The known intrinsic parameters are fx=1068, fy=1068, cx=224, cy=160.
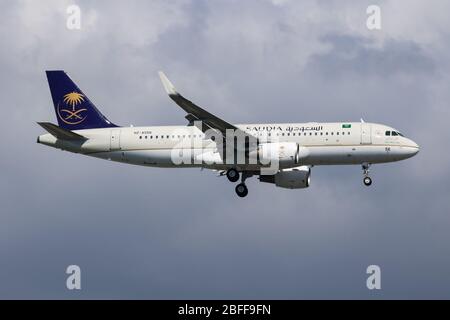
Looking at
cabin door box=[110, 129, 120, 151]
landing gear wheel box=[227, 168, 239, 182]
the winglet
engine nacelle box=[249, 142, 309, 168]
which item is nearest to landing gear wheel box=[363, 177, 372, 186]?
engine nacelle box=[249, 142, 309, 168]

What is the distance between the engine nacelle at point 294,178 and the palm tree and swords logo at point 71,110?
50.3 feet

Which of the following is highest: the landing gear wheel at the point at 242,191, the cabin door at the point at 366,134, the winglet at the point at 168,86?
the winglet at the point at 168,86

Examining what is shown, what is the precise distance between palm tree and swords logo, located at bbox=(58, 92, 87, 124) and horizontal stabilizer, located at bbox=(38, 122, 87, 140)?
2521 millimetres

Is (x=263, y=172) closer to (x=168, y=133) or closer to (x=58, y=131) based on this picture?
(x=168, y=133)

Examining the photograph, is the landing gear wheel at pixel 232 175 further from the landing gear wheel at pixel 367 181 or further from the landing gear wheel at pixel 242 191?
the landing gear wheel at pixel 367 181

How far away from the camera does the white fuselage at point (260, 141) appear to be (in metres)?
73.1

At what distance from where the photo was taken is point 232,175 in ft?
248

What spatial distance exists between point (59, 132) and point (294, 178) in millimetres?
17272

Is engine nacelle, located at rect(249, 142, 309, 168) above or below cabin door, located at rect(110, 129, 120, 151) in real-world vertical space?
below

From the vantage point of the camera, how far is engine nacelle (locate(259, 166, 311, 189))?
77625mm

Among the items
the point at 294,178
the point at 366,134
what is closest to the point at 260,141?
the point at 294,178

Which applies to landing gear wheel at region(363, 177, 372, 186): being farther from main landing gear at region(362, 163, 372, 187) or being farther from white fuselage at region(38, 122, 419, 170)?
white fuselage at region(38, 122, 419, 170)

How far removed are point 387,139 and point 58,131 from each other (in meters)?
23.2

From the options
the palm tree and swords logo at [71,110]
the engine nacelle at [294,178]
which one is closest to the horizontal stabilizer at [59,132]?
the palm tree and swords logo at [71,110]
